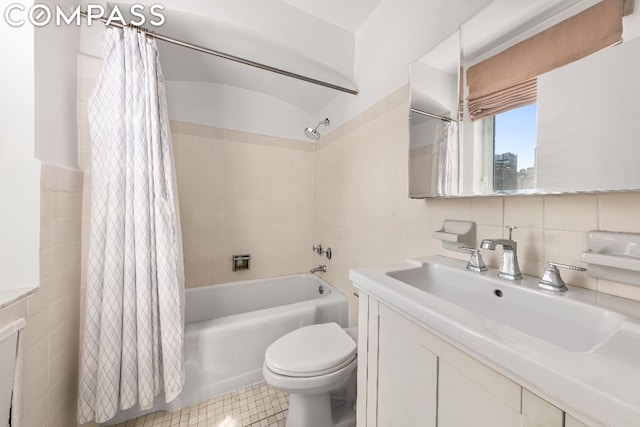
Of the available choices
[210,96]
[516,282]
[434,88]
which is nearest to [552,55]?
[434,88]

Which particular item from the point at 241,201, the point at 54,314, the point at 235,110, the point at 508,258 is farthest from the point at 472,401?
the point at 235,110

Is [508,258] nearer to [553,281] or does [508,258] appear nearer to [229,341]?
[553,281]

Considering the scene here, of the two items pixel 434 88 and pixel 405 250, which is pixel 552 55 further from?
pixel 405 250

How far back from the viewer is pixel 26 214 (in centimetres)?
83

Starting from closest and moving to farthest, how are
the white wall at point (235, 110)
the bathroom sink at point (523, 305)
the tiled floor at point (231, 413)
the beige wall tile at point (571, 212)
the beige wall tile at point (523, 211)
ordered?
the bathroom sink at point (523, 305)
the beige wall tile at point (571, 212)
the beige wall tile at point (523, 211)
the tiled floor at point (231, 413)
the white wall at point (235, 110)

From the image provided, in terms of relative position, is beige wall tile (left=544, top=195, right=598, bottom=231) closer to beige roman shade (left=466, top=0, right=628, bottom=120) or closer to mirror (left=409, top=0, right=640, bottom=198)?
mirror (left=409, top=0, right=640, bottom=198)

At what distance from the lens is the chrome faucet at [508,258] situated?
713mm

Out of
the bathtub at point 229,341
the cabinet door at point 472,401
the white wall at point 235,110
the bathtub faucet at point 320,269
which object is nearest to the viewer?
the cabinet door at point 472,401

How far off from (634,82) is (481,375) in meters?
0.76

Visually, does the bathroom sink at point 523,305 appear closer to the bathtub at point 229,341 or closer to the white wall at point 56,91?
the bathtub at point 229,341

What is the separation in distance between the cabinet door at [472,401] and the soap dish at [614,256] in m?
0.42

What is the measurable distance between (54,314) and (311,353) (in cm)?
111

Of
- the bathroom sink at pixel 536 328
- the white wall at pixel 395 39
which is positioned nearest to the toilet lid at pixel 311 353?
the bathroom sink at pixel 536 328

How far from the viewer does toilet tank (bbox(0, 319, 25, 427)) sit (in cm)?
68
